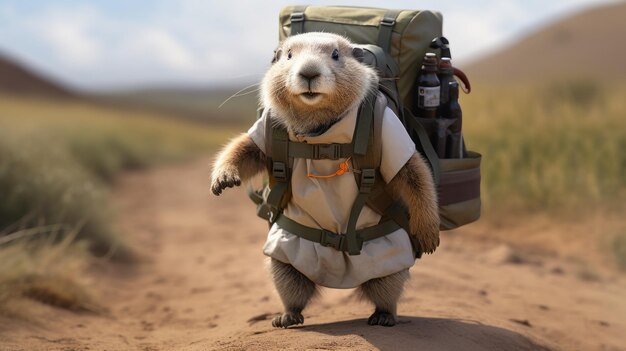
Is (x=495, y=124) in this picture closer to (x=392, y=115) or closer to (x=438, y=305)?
(x=438, y=305)

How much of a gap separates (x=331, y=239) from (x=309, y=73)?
40.7 inches

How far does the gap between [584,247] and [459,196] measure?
464cm

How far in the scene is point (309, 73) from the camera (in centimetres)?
407

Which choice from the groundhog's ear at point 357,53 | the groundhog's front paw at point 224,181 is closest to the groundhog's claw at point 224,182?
the groundhog's front paw at point 224,181

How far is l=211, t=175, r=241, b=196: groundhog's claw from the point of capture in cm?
432

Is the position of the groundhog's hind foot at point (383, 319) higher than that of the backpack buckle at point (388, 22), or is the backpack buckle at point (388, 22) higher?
the backpack buckle at point (388, 22)

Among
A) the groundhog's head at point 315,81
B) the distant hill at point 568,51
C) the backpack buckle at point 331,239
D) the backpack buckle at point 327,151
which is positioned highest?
the distant hill at point 568,51

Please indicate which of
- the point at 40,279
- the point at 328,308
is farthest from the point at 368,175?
the point at 40,279

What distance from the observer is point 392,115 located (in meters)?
4.34

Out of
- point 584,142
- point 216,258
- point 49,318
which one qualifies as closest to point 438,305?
point 49,318

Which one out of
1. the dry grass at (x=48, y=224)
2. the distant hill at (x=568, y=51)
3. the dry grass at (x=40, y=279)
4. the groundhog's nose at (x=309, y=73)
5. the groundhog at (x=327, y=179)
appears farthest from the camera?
the distant hill at (x=568, y=51)

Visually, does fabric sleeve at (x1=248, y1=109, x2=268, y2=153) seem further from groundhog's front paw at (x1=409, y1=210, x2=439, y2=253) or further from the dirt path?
the dirt path

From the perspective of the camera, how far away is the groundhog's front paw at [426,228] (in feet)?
14.7

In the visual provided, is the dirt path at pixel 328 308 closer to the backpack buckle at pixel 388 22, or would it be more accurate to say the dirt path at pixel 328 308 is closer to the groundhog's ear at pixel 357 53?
the groundhog's ear at pixel 357 53
